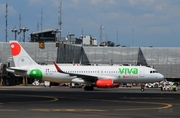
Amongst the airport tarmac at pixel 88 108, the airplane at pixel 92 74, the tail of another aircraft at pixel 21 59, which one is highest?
the tail of another aircraft at pixel 21 59

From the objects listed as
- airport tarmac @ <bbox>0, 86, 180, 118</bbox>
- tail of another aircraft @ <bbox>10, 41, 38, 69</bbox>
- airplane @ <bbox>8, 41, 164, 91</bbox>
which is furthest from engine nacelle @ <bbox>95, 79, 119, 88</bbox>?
A: airport tarmac @ <bbox>0, 86, 180, 118</bbox>

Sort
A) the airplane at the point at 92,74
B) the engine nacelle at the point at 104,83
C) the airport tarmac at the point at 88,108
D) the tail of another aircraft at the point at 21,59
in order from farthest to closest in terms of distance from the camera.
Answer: the tail of another aircraft at the point at 21,59 < the airplane at the point at 92,74 < the engine nacelle at the point at 104,83 < the airport tarmac at the point at 88,108

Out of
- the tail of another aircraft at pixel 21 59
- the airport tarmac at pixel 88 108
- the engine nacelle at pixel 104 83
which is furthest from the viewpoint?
the tail of another aircraft at pixel 21 59

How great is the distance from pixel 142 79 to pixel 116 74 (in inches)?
161

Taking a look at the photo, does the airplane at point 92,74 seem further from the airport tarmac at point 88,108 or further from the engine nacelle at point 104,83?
the airport tarmac at point 88,108

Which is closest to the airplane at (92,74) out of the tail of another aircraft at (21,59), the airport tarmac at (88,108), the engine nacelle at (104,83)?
the engine nacelle at (104,83)

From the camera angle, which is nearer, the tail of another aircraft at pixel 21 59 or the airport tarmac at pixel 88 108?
the airport tarmac at pixel 88 108

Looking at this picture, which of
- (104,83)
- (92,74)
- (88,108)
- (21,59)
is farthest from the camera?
(21,59)

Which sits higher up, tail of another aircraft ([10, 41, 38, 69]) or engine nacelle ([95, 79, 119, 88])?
tail of another aircraft ([10, 41, 38, 69])

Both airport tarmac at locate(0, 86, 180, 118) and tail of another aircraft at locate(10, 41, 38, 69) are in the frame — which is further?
tail of another aircraft at locate(10, 41, 38, 69)

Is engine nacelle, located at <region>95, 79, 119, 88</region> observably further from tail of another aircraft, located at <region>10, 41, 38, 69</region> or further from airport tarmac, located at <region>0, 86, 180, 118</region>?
airport tarmac, located at <region>0, 86, 180, 118</region>

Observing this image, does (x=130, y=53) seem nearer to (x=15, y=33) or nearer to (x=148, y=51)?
(x=148, y=51)

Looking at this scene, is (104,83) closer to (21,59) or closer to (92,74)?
(92,74)

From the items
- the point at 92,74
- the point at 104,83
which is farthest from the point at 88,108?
the point at 92,74
